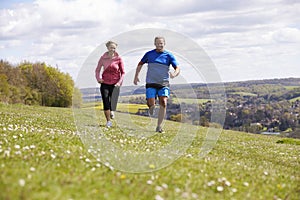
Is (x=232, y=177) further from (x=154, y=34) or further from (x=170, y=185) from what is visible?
(x=154, y=34)

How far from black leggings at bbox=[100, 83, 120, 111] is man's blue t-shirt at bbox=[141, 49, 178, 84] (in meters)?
1.80

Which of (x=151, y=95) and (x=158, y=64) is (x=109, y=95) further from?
(x=158, y=64)

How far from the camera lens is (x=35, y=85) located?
10138 cm

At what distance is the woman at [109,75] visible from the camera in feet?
57.4

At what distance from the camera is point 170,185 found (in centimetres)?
787

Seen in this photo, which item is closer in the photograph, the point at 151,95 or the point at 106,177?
the point at 106,177

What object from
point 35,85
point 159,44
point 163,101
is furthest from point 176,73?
point 35,85

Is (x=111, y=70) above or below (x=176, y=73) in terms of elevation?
above

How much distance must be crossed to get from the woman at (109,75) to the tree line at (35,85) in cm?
6788

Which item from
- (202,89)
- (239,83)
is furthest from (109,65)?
(239,83)

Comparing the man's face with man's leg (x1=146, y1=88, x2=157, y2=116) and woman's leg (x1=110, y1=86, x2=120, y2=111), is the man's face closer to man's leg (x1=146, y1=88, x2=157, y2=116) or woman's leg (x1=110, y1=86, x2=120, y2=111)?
man's leg (x1=146, y1=88, x2=157, y2=116)

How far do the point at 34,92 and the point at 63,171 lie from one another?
299ft

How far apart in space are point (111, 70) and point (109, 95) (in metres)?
1.15

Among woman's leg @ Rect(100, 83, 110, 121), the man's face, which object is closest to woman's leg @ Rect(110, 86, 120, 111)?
woman's leg @ Rect(100, 83, 110, 121)
